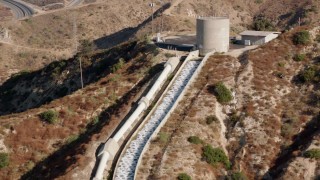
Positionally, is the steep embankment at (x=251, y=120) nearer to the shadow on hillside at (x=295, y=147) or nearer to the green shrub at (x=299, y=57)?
the shadow on hillside at (x=295, y=147)

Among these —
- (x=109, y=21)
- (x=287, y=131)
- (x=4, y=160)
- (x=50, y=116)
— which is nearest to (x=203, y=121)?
(x=287, y=131)

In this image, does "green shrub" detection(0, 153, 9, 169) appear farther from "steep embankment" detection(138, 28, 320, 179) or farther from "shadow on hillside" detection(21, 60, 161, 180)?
"steep embankment" detection(138, 28, 320, 179)

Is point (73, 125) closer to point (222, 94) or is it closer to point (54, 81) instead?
point (222, 94)

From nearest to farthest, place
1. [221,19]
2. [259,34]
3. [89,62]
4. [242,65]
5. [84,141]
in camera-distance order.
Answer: [84,141]
[242,65]
[221,19]
[259,34]
[89,62]

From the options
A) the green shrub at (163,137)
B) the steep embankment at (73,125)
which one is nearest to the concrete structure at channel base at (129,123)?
the steep embankment at (73,125)

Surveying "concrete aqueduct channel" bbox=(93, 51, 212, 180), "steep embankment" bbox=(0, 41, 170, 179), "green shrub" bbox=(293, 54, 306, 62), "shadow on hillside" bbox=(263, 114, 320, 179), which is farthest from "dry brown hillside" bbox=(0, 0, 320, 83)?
"shadow on hillside" bbox=(263, 114, 320, 179)

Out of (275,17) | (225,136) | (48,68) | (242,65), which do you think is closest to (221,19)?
(242,65)

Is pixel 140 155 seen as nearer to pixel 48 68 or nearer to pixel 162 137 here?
pixel 162 137
